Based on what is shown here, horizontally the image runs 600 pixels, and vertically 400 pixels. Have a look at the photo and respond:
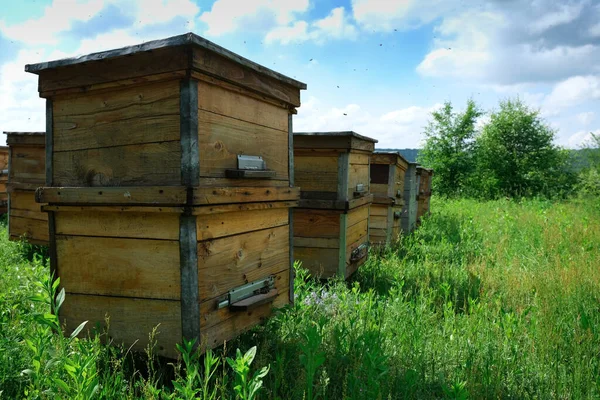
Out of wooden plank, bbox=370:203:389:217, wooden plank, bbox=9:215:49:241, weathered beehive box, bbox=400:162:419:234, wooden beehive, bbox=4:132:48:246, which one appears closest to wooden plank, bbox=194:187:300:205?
wooden plank, bbox=370:203:389:217

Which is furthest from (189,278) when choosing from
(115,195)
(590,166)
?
(590,166)

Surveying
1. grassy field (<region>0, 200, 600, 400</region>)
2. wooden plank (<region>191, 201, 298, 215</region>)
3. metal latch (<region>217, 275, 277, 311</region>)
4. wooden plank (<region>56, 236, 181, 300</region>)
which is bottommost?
grassy field (<region>0, 200, 600, 400</region>)

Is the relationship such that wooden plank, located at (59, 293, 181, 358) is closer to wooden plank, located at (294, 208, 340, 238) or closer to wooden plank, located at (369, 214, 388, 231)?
wooden plank, located at (294, 208, 340, 238)

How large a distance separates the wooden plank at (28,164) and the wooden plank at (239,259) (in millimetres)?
4820

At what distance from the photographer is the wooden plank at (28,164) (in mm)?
6352

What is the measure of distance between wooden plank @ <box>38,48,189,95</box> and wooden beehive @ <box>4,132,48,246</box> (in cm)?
402

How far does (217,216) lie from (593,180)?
1901 centimetres

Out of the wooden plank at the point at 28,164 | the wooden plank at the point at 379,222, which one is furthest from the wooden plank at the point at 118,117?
the wooden plank at the point at 379,222

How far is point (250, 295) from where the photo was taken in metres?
2.84

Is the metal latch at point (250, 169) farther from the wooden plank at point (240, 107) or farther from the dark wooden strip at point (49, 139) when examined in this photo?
the dark wooden strip at point (49, 139)

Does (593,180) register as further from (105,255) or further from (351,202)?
(105,255)

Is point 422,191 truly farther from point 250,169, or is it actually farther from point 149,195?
point 149,195

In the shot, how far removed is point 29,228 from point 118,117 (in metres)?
5.33

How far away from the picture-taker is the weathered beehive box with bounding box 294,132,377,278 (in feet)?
15.2
